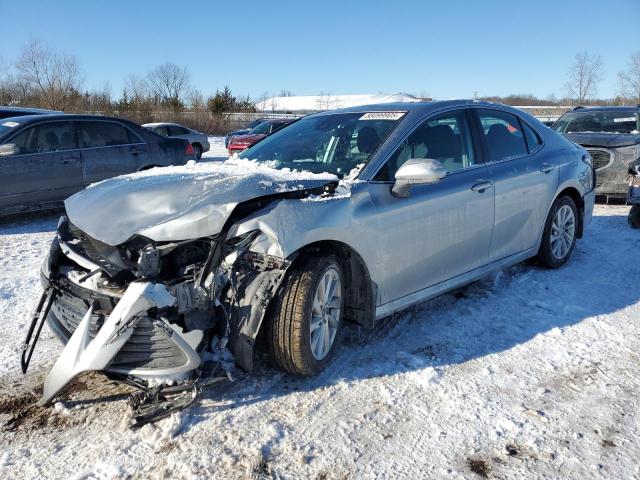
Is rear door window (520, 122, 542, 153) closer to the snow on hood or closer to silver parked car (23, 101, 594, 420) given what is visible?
silver parked car (23, 101, 594, 420)

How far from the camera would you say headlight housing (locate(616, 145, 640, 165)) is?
8.59m

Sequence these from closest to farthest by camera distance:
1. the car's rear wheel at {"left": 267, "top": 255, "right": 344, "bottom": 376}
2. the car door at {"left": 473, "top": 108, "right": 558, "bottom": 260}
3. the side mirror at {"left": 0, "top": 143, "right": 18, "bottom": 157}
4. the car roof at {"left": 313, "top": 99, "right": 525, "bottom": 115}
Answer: the car's rear wheel at {"left": 267, "top": 255, "right": 344, "bottom": 376}
the car roof at {"left": 313, "top": 99, "right": 525, "bottom": 115}
the car door at {"left": 473, "top": 108, "right": 558, "bottom": 260}
the side mirror at {"left": 0, "top": 143, "right": 18, "bottom": 157}

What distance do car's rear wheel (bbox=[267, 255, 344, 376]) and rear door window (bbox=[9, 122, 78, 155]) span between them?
5737 millimetres

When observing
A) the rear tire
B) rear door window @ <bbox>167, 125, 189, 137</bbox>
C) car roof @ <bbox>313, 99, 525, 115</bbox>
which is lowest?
the rear tire

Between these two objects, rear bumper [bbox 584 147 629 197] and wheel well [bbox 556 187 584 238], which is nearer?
wheel well [bbox 556 187 584 238]

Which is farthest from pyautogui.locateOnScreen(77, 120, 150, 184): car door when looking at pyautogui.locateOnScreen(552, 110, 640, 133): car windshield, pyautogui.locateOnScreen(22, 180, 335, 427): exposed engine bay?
pyautogui.locateOnScreen(552, 110, 640, 133): car windshield

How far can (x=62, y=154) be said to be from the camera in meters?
7.78

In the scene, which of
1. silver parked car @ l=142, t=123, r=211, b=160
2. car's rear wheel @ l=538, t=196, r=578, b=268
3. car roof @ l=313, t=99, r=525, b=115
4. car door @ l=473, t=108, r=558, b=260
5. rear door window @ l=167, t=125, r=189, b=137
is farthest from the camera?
rear door window @ l=167, t=125, r=189, b=137

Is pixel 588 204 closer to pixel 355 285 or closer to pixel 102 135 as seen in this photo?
pixel 355 285

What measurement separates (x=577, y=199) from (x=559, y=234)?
48cm

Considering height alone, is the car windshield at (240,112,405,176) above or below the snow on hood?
above

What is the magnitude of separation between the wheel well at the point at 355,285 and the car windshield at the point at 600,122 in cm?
786

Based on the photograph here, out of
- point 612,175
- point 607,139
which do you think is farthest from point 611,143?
point 612,175

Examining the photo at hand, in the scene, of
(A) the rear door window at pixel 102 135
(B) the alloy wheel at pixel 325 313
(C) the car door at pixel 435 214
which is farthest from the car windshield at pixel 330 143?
(A) the rear door window at pixel 102 135
